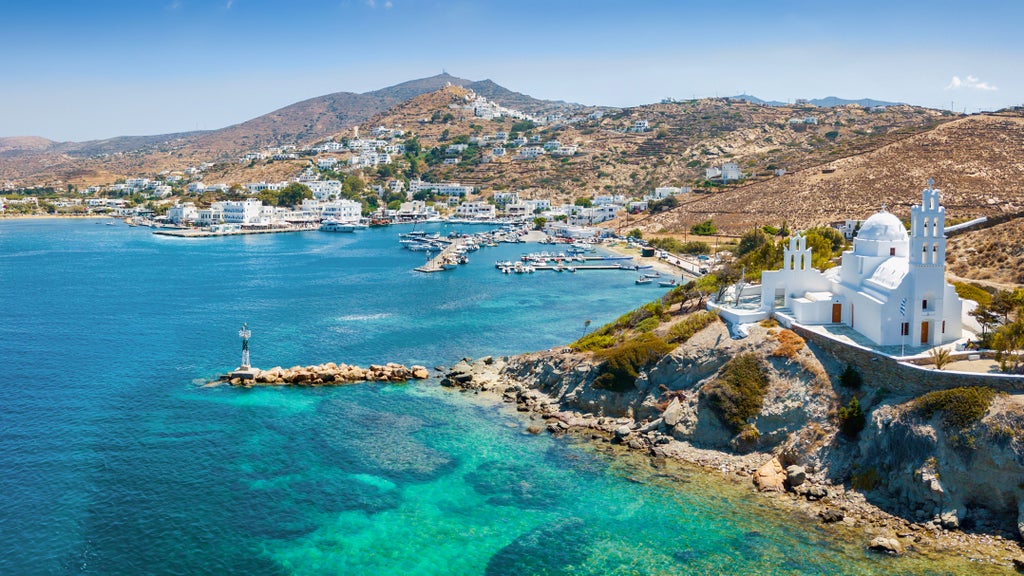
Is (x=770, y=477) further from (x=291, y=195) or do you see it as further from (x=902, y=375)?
(x=291, y=195)

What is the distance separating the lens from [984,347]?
2847 centimetres

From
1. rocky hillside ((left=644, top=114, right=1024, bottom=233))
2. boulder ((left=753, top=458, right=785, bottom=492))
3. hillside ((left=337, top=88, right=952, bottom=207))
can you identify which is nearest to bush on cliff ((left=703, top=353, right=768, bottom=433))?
boulder ((left=753, top=458, right=785, bottom=492))

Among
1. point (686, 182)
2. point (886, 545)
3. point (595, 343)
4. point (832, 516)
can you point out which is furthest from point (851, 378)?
point (686, 182)

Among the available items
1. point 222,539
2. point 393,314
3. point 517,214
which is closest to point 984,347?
point 222,539

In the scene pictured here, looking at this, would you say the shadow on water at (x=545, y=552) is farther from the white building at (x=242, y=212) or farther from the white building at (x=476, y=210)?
the white building at (x=242, y=212)

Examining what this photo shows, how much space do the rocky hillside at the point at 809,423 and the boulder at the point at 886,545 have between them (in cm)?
20

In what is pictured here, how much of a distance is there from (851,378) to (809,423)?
2.42 metres

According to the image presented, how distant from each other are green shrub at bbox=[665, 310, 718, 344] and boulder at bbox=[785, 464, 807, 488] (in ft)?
33.8

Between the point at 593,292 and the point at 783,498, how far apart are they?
152 feet

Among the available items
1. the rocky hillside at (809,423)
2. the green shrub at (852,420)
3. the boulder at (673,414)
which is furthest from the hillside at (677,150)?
the green shrub at (852,420)

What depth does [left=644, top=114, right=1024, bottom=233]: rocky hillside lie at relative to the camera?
79125 millimetres

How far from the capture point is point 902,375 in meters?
27.4

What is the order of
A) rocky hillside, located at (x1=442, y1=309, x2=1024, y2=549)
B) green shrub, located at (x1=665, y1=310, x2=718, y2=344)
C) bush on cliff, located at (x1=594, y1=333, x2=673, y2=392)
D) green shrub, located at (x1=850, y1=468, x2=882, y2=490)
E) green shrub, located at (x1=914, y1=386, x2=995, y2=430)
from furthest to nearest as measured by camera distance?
green shrub, located at (x1=665, y1=310, x2=718, y2=344) → bush on cliff, located at (x1=594, y1=333, x2=673, y2=392) → green shrub, located at (x1=850, y1=468, x2=882, y2=490) → green shrub, located at (x1=914, y1=386, x2=995, y2=430) → rocky hillside, located at (x1=442, y1=309, x2=1024, y2=549)

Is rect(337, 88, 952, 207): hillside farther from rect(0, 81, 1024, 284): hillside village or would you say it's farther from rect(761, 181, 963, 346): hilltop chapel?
rect(761, 181, 963, 346): hilltop chapel
